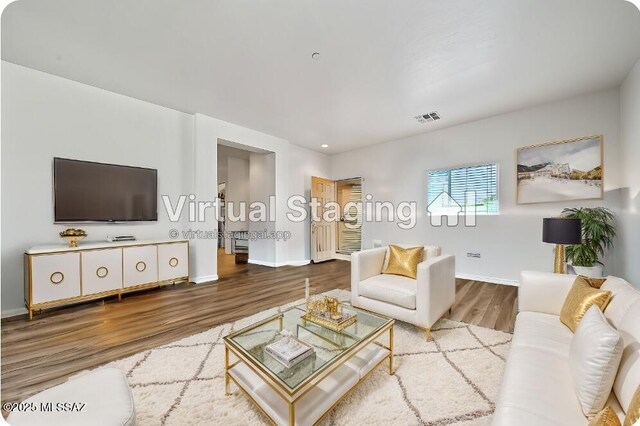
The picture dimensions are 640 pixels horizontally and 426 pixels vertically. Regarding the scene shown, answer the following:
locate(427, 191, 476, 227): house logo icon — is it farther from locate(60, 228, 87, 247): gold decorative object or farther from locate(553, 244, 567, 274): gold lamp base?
locate(60, 228, 87, 247): gold decorative object

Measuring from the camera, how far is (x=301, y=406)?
1291mm

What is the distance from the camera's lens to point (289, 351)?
4.60ft

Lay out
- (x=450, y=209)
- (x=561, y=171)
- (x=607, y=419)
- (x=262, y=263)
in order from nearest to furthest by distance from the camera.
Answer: (x=607, y=419), (x=561, y=171), (x=450, y=209), (x=262, y=263)

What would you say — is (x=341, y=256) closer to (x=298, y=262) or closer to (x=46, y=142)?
(x=298, y=262)

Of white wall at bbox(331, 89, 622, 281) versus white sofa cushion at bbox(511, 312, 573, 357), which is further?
white wall at bbox(331, 89, 622, 281)

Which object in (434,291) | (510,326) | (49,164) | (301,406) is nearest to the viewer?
(301,406)

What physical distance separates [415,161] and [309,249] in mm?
3021

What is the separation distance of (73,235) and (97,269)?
50 cm

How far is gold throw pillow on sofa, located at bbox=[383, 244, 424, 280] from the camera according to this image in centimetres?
269

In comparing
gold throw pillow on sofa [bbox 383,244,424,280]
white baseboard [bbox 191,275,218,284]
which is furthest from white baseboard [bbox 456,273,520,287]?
white baseboard [bbox 191,275,218,284]

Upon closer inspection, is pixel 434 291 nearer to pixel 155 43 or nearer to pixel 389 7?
pixel 389 7

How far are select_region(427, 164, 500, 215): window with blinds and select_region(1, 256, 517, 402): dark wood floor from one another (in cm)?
126

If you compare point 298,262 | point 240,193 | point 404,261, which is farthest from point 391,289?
point 240,193

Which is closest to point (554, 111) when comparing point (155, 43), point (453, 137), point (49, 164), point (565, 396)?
point (453, 137)
